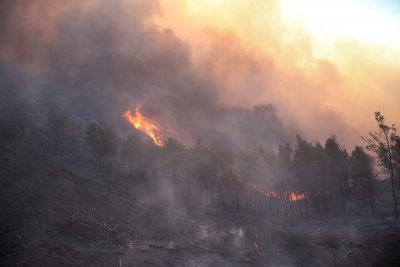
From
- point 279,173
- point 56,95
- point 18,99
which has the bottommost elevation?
point 279,173

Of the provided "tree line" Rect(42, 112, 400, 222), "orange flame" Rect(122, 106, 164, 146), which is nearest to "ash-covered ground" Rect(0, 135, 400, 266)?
"tree line" Rect(42, 112, 400, 222)

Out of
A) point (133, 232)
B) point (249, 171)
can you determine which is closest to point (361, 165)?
point (249, 171)

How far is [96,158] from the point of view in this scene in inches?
3455

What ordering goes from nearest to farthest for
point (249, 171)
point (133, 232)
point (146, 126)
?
1. point (133, 232)
2. point (249, 171)
3. point (146, 126)

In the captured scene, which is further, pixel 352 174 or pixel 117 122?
pixel 117 122

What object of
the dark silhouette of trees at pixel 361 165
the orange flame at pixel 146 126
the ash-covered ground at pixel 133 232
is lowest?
the ash-covered ground at pixel 133 232

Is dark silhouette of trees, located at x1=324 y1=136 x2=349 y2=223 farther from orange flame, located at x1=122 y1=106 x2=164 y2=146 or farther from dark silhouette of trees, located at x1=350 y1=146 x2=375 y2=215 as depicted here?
orange flame, located at x1=122 y1=106 x2=164 y2=146

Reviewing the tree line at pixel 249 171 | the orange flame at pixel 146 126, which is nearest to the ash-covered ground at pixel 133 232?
the tree line at pixel 249 171

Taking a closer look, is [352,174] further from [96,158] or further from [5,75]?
[5,75]

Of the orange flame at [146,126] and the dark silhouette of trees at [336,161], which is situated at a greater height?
the orange flame at [146,126]

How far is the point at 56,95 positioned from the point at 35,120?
58454mm

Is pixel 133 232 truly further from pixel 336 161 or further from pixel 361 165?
pixel 361 165

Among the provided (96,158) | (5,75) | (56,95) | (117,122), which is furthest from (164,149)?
(5,75)

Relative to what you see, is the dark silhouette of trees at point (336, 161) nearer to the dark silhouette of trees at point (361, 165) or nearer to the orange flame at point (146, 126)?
the dark silhouette of trees at point (361, 165)
